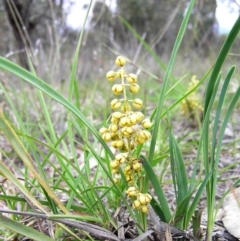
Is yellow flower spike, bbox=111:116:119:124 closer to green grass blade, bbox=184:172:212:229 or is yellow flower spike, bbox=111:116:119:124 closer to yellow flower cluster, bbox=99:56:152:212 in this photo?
yellow flower cluster, bbox=99:56:152:212

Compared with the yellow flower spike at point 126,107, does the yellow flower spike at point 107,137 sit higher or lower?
lower

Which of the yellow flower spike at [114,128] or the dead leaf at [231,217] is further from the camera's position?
the dead leaf at [231,217]

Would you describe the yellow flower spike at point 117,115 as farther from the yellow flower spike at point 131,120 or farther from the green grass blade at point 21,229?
the green grass blade at point 21,229

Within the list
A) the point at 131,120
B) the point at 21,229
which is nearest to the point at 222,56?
the point at 131,120

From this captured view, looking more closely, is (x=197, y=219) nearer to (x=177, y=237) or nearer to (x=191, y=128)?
(x=177, y=237)

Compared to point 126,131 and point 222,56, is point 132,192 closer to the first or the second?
point 126,131

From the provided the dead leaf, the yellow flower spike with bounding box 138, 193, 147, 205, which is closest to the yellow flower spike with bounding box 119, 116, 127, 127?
the yellow flower spike with bounding box 138, 193, 147, 205

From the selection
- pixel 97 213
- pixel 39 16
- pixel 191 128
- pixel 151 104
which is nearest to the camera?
pixel 97 213

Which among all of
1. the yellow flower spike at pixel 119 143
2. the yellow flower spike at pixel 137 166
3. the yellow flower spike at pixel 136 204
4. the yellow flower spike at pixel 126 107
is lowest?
the yellow flower spike at pixel 136 204

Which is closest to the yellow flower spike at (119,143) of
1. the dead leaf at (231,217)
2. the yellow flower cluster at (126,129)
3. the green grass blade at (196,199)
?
the yellow flower cluster at (126,129)

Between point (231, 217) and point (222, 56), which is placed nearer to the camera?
Answer: point (222, 56)

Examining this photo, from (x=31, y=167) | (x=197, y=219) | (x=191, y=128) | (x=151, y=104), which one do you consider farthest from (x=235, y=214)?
(x=151, y=104)
